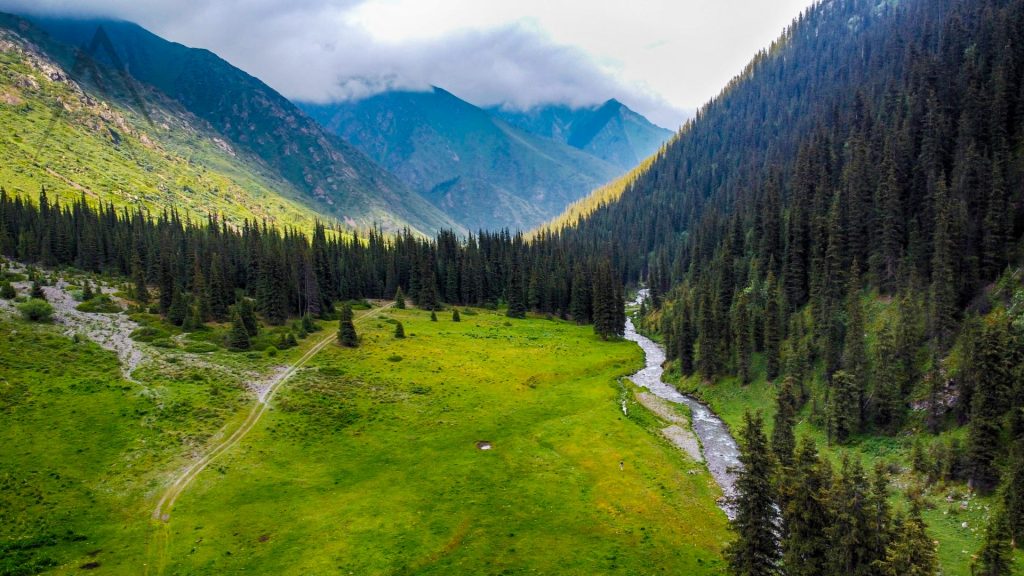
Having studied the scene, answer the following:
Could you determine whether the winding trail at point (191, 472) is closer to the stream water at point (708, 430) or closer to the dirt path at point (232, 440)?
the dirt path at point (232, 440)

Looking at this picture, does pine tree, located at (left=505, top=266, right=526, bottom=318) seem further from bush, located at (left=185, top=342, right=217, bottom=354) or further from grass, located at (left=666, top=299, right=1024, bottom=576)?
bush, located at (left=185, top=342, right=217, bottom=354)

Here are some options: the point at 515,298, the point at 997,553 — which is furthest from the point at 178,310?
the point at 997,553

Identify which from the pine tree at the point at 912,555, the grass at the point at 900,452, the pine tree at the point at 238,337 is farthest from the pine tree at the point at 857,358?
the pine tree at the point at 238,337

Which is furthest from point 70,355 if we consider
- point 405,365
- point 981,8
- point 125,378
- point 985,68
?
point 981,8

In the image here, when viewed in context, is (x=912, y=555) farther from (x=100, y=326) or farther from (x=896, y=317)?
(x=100, y=326)

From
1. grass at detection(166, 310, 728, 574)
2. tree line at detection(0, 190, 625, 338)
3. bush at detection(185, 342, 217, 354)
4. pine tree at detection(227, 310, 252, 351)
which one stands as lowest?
grass at detection(166, 310, 728, 574)

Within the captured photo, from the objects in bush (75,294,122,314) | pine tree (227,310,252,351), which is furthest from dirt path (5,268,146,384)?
pine tree (227,310,252,351)

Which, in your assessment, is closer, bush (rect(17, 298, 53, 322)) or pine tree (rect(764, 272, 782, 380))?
pine tree (rect(764, 272, 782, 380))
